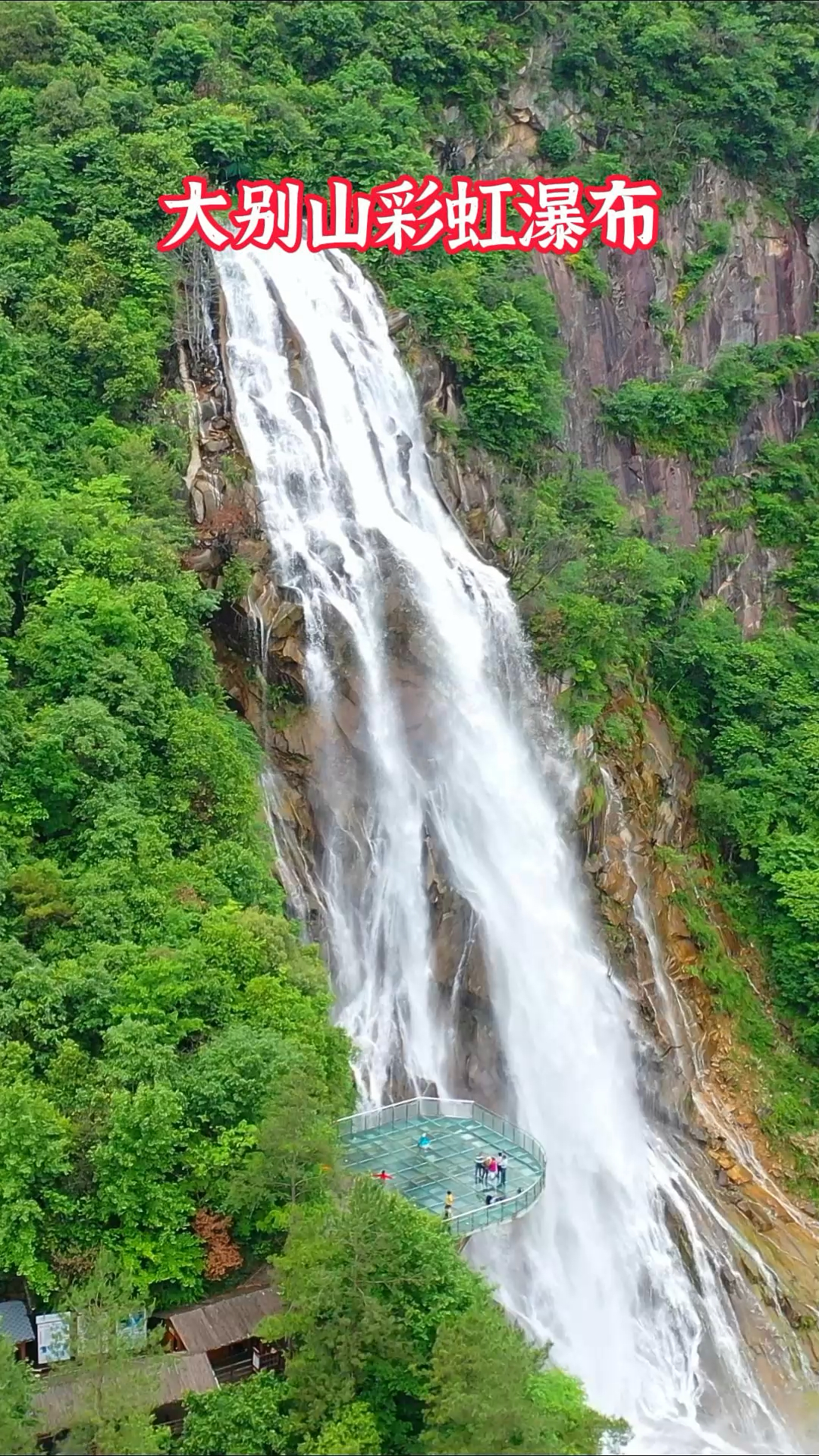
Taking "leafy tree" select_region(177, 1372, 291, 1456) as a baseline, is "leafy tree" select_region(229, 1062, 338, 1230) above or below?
above

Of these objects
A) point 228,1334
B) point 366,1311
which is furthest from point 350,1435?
point 228,1334

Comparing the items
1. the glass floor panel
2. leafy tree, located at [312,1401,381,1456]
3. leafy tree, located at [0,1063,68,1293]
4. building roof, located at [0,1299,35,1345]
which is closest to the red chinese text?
the glass floor panel

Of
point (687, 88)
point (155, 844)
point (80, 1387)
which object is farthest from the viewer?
point (687, 88)

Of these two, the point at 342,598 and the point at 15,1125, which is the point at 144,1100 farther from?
the point at 342,598

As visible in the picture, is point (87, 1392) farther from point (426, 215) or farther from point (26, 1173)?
point (426, 215)

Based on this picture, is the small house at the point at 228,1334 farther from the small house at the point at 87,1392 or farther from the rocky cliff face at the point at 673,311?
the rocky cliff face at the point at 673,311

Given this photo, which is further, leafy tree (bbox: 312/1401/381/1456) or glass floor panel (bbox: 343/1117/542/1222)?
glass floor panel (bbox: 343/1117/542/1222)

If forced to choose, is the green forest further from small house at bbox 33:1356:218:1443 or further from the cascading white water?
the cascading white water
